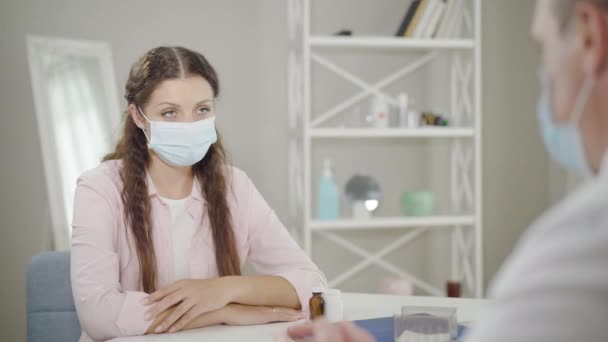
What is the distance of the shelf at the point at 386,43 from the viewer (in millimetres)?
2883

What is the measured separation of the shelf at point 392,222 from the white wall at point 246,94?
0.41 m

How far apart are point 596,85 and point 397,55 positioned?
2.81 m

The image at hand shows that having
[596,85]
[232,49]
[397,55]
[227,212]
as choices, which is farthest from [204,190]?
[397,55]

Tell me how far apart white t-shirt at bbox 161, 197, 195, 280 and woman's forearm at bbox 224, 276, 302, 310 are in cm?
29

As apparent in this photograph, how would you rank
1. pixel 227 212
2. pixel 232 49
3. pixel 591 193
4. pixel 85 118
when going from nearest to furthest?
pixel 591 193 < pixel 227 212 < pixel 85 118 < pixel 232 49

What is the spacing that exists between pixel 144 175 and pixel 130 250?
210 millimetres

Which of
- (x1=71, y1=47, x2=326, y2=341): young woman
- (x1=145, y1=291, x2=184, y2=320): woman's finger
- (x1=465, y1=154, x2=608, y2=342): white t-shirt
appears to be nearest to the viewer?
(x1=465, y1=154, x2=608, y2=342): white t-shirt

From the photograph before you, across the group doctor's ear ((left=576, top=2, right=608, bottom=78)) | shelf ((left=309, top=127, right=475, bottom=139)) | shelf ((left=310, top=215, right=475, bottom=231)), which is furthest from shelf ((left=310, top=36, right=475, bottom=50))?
doctor's ear ((left=576, top=2, right=608, bottom=78))

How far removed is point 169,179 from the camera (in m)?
1.82

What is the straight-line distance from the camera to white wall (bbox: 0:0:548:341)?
303 centimetres

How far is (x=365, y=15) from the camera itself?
332 cm

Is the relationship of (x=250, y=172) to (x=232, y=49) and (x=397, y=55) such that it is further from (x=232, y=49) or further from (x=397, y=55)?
(x=397, y=55)

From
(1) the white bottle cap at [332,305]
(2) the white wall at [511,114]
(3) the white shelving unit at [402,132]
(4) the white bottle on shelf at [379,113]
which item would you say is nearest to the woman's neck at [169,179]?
(1) the white bottle cap at [332,305]

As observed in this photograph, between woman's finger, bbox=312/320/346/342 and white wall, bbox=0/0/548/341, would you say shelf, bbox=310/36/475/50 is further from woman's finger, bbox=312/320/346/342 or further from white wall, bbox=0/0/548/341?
woman's finger, bbox=312/320/346/342
